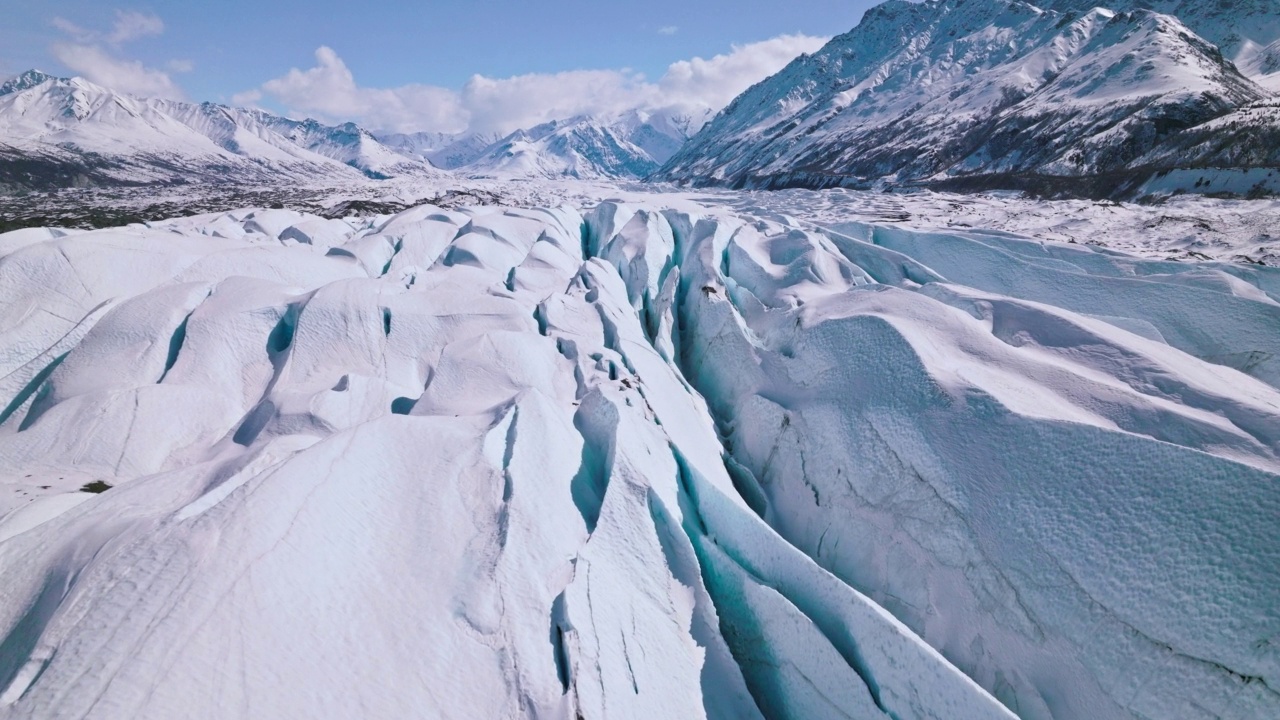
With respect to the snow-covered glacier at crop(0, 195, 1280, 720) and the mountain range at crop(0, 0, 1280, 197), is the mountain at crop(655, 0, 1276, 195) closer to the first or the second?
the mountain range at crop(0, 0, 1280, 197)

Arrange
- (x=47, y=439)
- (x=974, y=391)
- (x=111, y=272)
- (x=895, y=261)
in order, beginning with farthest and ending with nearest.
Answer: (x=895, y=261)
(x=111, y=272)
(x=47, y=439)
(x=974, y=391)

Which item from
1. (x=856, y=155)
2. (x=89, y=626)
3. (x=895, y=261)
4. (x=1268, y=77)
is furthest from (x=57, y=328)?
(x=1268, y=77)

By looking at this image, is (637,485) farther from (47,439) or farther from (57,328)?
(57,328)

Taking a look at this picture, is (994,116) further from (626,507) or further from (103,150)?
(103,150)

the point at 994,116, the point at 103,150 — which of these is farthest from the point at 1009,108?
the point at 103,150

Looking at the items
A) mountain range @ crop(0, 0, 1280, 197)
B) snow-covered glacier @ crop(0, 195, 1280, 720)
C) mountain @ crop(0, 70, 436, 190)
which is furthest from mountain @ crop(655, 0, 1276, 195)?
mountain @ crop(0, 70, 436, 190)

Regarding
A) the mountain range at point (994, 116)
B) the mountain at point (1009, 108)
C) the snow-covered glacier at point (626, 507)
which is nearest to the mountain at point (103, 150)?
the mountain range at point (994, 116)

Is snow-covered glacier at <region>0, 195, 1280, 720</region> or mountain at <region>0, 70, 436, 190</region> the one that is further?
mountain at <region>0, 70, 436, 190</region>
